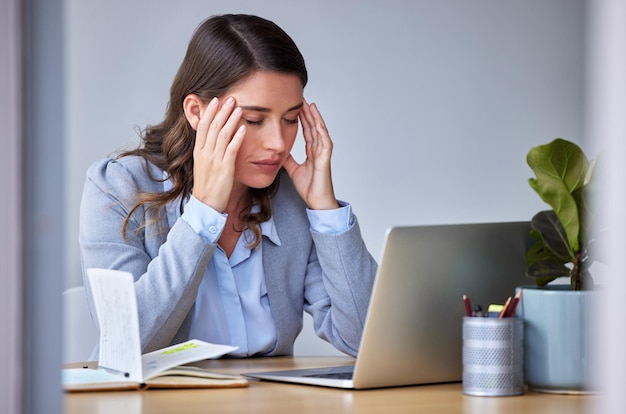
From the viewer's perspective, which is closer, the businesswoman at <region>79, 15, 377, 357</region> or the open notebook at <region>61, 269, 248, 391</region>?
the open notebook at <region>61, 269, 248, 391</region>

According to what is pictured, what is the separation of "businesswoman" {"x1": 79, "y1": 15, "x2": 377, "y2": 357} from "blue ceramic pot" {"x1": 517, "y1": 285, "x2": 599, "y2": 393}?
0.70 metres

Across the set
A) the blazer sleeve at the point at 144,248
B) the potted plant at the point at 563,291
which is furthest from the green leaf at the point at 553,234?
the blazer sleeve at the point at 144,248

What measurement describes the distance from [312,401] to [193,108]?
103 cm

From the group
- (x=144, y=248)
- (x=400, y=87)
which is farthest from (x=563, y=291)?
(x=400, y=87)

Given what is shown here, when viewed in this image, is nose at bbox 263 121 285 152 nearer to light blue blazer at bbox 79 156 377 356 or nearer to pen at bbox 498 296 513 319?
light blue blazer at bbox 79 156 377 356

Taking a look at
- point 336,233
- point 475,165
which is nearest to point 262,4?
point 475,165

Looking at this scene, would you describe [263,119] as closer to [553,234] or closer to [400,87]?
[553,234]

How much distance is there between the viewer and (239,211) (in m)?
2.16

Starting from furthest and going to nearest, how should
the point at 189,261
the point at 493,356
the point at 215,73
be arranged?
the point at 215,73 → the point at 189,261 → the point at 493,356

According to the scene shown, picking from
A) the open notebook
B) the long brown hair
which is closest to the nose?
the long brown hair

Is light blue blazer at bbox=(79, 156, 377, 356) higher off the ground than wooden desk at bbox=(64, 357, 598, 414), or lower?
higher

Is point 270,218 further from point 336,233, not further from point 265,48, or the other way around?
point 265,48

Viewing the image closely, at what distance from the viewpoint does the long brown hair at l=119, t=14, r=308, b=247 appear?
2.00m

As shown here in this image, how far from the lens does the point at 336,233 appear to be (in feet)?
6.51
